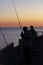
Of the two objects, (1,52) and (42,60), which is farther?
(42,60)

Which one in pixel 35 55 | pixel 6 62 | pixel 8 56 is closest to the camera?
pixel 6 62

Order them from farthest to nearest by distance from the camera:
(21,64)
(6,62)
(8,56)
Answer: (21,64), (8,56), (6,62)

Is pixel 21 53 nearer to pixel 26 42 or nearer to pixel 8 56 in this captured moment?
A: pixel 26 42

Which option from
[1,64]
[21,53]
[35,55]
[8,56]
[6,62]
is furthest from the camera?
[35,55]

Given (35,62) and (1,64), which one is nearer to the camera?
(1,64)

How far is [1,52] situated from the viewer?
9.20 metres

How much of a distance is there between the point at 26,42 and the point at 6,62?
3.99 meters

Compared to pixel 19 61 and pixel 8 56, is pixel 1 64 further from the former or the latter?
pixel 19 61

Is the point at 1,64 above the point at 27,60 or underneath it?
above

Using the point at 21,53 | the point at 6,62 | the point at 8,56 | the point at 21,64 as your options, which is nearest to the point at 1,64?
the point at 6,62

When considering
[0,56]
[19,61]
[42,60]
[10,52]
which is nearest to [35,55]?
[42,60]

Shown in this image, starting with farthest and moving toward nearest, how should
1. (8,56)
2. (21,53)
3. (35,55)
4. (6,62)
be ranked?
(35,55)
(21,53)
(8,56)
(6,62)

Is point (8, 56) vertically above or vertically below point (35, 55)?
above

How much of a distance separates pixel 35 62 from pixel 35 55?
2.09 metres
